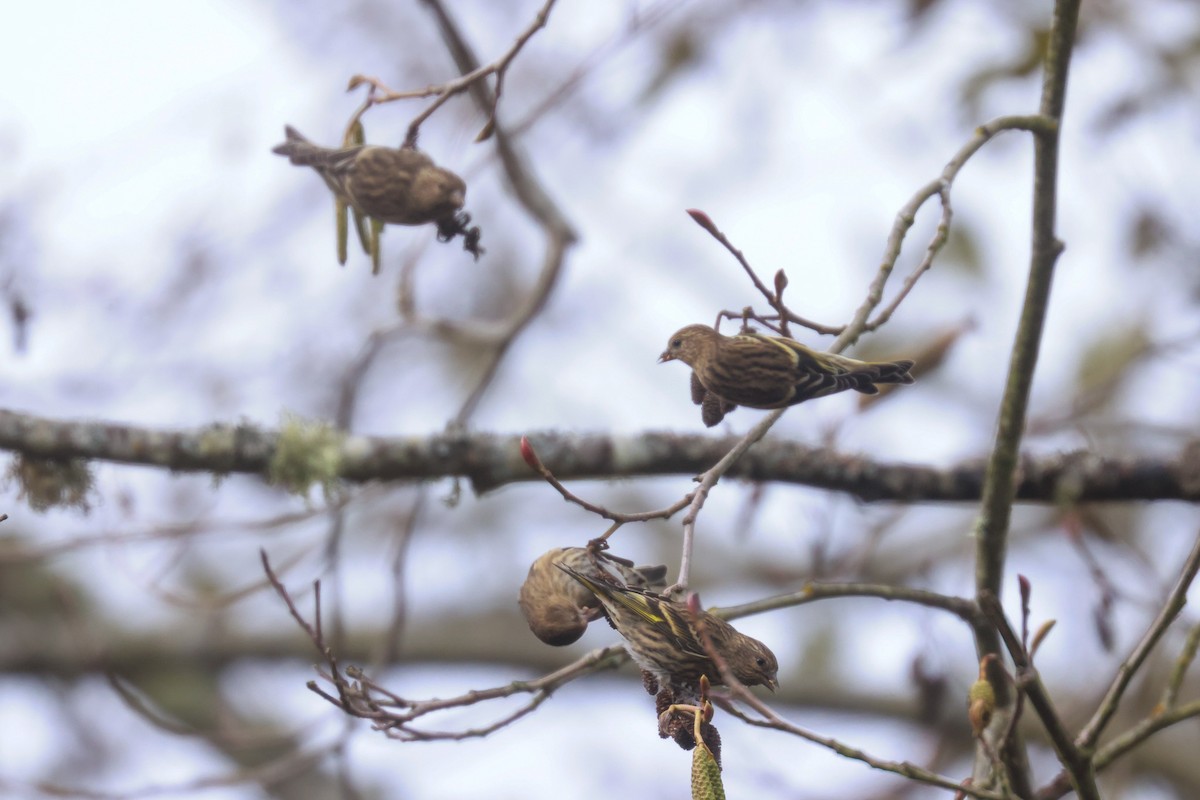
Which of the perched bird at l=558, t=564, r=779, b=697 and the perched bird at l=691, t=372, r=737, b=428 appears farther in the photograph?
the perched bird at l=691, t=372, r=737, b=428

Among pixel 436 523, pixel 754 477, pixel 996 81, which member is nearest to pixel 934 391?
pixel 436 523

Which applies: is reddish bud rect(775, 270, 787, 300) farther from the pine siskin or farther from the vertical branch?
the vertical branch

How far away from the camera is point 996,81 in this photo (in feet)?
15.6

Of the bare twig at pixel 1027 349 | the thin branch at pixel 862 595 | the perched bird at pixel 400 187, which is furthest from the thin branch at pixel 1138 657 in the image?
the perched bird at pixel 400 187

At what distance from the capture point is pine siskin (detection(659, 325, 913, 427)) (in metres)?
2.12

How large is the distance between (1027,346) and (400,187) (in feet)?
4.87

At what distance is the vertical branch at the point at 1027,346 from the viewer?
2711mm

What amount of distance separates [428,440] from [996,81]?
273cm

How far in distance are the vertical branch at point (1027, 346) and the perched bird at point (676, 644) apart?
73cm

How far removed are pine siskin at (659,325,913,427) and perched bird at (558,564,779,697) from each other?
38 cm

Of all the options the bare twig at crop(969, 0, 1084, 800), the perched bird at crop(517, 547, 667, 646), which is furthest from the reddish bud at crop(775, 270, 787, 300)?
the bare twig at crop(969, 0, 1084, 800)

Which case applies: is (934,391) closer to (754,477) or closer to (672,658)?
(754,477)

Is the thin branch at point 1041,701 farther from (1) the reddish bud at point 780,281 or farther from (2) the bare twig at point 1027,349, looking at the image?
(1) the reddish bud at point 780,281

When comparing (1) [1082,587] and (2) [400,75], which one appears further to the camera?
(2) [400,75]
